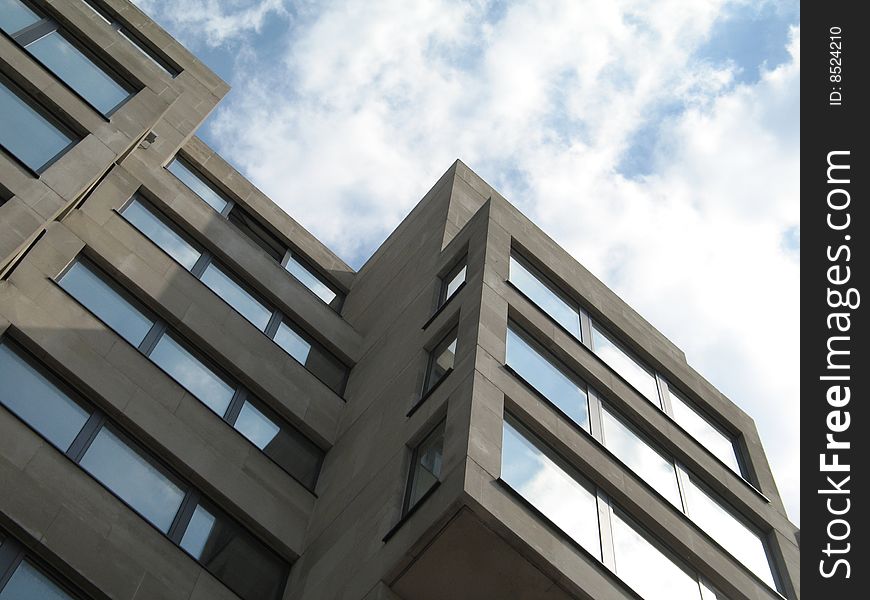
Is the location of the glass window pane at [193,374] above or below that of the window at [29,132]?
below

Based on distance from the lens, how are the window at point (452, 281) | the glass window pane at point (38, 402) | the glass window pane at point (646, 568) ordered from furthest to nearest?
1. the window at point (452, 281)
2. the glass window pane at point (38, 402)
3. the glass window pane at point (646, 568)

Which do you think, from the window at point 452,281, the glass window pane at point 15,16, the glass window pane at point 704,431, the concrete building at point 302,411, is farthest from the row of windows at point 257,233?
the glass window pane at point 704,431

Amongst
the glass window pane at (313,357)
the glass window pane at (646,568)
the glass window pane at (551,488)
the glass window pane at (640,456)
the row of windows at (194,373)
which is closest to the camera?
the glass window pane at (551,488)

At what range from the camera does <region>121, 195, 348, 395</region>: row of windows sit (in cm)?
2558

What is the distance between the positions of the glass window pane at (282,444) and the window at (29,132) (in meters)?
6.93

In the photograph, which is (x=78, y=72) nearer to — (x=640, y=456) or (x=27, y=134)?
(x=27, y=134)

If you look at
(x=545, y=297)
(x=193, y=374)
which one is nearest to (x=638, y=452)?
(x=545, y=297)

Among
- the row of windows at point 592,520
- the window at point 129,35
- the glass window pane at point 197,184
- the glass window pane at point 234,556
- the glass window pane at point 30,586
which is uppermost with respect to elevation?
the window at point 129,35

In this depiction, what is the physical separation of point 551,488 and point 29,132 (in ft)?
43.0

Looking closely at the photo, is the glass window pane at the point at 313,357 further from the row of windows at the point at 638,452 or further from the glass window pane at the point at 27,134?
the glass window pane at the point at 27,134

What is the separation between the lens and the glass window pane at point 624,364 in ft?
78.6

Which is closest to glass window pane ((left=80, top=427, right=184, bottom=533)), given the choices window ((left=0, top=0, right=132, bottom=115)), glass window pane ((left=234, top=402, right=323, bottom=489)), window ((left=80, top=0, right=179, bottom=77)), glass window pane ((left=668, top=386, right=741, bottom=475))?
glass window pane ((left=234, top=402, right=323, bottom=489))
